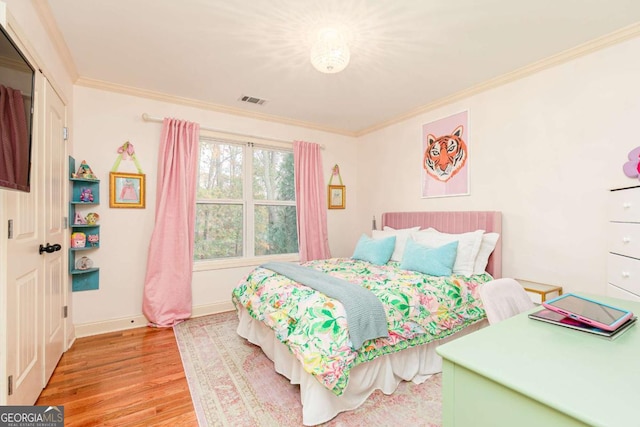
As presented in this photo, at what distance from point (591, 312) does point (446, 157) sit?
2.56 metres

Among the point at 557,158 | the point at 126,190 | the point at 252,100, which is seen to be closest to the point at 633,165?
the point at 557,158

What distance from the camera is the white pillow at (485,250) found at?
2.84 metres

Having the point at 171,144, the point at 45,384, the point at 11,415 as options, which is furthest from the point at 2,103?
the point at 171,144

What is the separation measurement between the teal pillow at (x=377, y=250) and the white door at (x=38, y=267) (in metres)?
2.75

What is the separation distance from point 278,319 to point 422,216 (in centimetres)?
234

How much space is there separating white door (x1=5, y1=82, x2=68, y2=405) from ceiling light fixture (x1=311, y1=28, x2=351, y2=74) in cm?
188

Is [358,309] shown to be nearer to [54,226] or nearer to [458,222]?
[458,222]

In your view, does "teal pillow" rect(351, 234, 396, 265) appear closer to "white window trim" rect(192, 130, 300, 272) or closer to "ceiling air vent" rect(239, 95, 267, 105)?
"white window trim" rect(192, 130, 300, 272)

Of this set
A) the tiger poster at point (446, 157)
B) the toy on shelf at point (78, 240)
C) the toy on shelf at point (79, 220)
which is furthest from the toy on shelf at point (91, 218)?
the tiger poster at point (446, 157)

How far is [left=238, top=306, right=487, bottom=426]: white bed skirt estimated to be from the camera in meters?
1.79

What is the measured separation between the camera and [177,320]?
3.35 m

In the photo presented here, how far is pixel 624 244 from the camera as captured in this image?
198cm

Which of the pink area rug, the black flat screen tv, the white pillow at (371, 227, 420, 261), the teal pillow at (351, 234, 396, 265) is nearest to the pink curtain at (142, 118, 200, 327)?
the pink area rug

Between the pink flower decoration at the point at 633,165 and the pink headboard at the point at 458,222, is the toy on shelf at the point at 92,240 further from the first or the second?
the pink flower decoration at the point at 633,165
